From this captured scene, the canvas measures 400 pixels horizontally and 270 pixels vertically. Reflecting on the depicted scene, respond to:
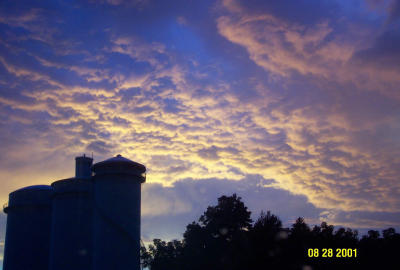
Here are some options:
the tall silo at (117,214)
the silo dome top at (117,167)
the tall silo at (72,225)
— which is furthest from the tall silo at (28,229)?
the silo dome top at (117,167)

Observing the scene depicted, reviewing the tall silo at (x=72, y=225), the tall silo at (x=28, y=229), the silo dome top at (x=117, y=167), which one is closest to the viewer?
the silo dome top at (x=117, y=167)

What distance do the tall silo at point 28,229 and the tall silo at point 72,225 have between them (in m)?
5.92

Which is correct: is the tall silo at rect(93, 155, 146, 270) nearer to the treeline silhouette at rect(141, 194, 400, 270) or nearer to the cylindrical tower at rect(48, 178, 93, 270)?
the cylindrical tower at rect(48, 178, 93, 270)

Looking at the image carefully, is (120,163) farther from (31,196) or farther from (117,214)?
(31,196)

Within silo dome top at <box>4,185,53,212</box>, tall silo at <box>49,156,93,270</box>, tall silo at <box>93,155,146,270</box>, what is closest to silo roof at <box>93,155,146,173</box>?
tall silo at <box>93,155,146,270</box>

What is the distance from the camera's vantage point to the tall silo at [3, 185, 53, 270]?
47.2 m

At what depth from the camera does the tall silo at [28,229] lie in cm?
4716

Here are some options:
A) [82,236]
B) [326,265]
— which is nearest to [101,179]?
[82,236]

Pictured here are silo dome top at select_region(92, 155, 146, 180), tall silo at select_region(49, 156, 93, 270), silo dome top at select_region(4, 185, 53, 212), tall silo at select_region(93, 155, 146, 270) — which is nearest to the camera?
tall silo at select_region(93, 155, 146, 270)

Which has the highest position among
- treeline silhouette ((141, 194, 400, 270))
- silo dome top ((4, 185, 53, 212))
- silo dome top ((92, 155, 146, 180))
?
silo dome top ((92, 155, 146, 180))

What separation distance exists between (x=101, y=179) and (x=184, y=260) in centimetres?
2517

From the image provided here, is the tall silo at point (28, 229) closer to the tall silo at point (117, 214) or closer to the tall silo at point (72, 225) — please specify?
the tall silo at point (72, 225)

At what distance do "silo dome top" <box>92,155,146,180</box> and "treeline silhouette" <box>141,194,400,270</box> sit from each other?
1476 cm

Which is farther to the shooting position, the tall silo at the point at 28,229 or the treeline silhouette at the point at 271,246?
the tall silo at the point at 28,229
